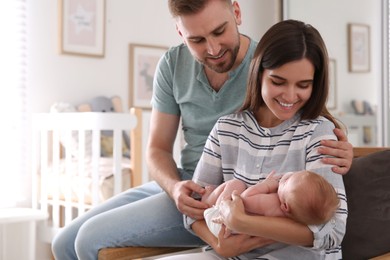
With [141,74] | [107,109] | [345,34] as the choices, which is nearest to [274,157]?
[107,109]

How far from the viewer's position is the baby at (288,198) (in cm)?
133

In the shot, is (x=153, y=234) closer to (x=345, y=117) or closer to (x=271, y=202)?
(x=271, y=202)

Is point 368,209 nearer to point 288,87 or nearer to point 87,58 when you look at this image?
point 288,87

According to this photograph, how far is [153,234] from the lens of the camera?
175 centimetres

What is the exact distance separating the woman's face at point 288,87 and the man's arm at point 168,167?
29 cm

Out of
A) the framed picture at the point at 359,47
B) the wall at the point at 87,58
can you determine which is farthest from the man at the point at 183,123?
the framed picture at the point at 359,47

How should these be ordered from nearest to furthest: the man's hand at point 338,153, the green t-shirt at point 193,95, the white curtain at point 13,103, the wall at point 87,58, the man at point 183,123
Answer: the man's hand at point 338,153 → the man at point 183,123 → the green t-shirt at point 193,95 → the white curtain at point 13,103 → the wall at point 87,58

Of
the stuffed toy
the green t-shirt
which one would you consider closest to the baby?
the green t-shirt

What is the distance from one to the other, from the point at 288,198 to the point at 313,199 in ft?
0.19

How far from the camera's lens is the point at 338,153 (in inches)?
57.5

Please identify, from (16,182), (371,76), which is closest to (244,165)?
(16,182)

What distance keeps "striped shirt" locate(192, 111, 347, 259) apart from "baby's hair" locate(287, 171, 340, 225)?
0.12 feet

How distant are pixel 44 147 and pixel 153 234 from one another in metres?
1.96

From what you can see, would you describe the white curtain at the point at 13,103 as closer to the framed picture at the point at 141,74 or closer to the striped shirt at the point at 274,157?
the framed picture at the point at 141,74
